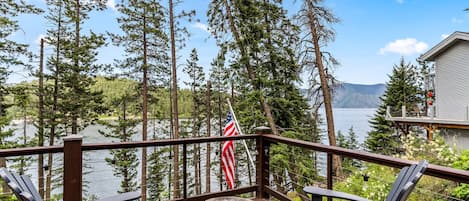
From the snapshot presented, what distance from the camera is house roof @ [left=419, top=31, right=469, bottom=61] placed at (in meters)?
8.90

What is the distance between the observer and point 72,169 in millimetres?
2465

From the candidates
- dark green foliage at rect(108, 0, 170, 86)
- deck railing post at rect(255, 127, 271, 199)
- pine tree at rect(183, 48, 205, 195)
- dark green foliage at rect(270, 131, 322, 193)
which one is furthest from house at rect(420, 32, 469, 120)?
pine tree at rect(183, 48, 205, 195)

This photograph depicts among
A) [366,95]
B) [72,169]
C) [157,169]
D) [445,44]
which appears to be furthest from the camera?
[366,95]

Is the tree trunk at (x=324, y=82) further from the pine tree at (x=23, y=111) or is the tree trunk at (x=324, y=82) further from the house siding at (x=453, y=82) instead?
the pine tree at (x=23, y=111)

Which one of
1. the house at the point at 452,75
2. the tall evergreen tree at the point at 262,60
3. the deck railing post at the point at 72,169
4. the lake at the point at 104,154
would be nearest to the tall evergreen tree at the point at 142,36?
the tall evergreen tree at the point at 262,60

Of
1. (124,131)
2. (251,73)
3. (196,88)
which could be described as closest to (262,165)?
(251,73)

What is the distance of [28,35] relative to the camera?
9.35 m

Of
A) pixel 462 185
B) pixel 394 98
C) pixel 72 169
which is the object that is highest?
pixel 394 98

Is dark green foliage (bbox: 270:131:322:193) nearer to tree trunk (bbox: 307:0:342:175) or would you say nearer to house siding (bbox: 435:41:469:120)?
tree trunk (bbox: 307:0:342:175)

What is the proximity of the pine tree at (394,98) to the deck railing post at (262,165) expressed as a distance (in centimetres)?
1447

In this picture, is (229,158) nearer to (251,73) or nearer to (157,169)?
(251,73)

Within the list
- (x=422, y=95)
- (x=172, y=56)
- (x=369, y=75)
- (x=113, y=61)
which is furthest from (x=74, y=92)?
(x=422, y=95)

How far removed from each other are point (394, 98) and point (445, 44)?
8.06 meters

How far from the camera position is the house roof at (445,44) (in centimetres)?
890
